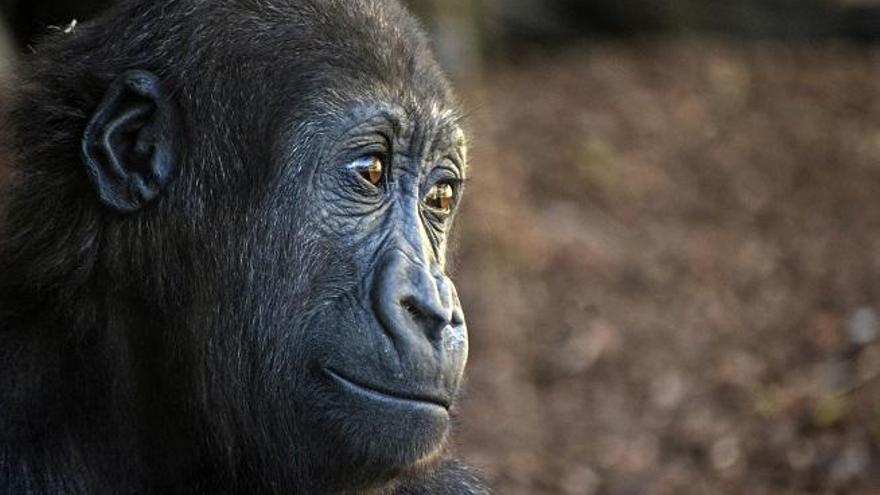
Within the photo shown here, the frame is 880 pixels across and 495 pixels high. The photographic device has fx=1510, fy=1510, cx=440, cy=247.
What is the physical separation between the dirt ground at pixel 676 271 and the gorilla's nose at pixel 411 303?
4.35ft

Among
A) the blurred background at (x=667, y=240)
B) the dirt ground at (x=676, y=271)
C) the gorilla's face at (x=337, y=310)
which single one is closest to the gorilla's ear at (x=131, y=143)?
the gorilla's face at (x=337, y=310)

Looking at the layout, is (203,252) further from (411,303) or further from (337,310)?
(411,303)

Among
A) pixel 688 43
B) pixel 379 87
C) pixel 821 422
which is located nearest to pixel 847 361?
pixel 821 422

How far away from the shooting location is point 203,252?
481 cm

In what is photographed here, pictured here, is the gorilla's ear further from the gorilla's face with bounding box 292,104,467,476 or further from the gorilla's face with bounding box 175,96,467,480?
the gorilla's face with bounding box 292,104,467,476

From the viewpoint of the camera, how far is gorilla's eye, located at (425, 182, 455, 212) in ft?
16.8

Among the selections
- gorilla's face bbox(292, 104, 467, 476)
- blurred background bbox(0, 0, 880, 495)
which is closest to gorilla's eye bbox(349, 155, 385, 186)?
gorilla's face bbox(292, 104, 467, 476)

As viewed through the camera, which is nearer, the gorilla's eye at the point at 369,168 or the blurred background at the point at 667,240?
the gorilla's eye at the point at 369,168

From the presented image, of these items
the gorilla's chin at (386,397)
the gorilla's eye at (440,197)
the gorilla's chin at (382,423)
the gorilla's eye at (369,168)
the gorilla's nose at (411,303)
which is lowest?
the gorilla's chin at (382,423)

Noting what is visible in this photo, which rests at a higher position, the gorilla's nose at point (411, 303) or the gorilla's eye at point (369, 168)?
the gorilla's eye at point (369, 168)

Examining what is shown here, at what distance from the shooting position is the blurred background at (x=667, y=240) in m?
7.69

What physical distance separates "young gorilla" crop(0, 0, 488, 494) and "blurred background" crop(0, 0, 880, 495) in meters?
1.15

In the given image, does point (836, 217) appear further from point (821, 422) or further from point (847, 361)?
point (821, 422)

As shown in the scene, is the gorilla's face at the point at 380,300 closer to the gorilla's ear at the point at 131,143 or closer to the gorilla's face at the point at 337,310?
the gorilla's face at the point at 337,310
